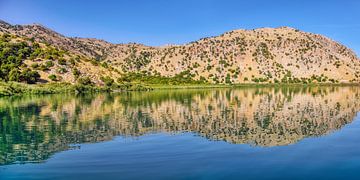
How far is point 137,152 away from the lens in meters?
24.6

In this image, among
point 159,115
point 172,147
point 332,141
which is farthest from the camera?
point 159,115

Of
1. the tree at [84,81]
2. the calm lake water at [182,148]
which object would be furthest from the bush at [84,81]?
the calm lake water at [182,148]

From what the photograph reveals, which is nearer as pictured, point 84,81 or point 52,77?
point 52,77

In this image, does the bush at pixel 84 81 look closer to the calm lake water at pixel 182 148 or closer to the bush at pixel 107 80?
the bush at pixel 107 80

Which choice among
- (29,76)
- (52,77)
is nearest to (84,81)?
A: (52,77)

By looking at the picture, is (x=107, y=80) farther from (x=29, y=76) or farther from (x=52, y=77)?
(x=29, y=76)

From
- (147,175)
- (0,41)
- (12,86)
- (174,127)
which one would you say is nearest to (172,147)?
(147,175)

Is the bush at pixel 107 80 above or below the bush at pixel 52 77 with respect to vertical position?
below

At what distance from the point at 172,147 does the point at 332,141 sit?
10.9 m

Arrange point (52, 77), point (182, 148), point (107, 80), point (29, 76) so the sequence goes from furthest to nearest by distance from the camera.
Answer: point (107, 80), point (52, 77), point (29, 76), point (182, 148)

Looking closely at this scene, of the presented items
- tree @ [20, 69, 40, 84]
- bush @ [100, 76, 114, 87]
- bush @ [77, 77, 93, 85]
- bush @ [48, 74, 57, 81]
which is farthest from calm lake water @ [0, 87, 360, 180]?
bush @ [100, 76, 114, 87]

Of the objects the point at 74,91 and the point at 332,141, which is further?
the point at 74,91

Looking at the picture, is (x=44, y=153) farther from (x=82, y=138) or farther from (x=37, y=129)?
(x=37, y=129)

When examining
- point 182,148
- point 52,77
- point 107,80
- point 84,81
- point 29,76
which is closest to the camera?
point 182,148
